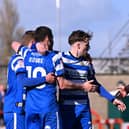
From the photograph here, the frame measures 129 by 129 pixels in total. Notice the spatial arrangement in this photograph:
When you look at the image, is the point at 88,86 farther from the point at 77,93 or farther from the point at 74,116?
the point at 74,116

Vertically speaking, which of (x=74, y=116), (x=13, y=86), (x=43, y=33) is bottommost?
(x=74, y=116)

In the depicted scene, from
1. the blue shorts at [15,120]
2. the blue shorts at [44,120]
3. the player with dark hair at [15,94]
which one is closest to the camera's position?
the blue shorts at [44,120]

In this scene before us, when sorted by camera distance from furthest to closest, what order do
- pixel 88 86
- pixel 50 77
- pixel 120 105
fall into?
1. pixel 120 105
2. pixel 88 86
3. pixel 50 77

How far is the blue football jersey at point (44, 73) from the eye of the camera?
9.17 metres

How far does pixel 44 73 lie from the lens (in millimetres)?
9211

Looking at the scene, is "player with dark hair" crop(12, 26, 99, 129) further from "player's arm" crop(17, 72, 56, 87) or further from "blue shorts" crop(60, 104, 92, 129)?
"blue shorts" crop(60, 104, 92, 129)

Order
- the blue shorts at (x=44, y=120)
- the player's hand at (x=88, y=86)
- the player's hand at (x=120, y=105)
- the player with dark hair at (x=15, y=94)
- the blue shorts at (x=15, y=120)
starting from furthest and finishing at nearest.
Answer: the blue shorts at (x=15, y=120) → the player's hand at (x=120, y=105) → the player with dark hair at (x=15, y=94) → the player's hand at (x=88, y=86) → the blue shorts at (x=44, y=120)

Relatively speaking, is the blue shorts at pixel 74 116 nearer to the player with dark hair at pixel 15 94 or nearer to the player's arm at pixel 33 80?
the player with dark hair at pixel 15 94

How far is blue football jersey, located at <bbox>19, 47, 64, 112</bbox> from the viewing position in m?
9.17

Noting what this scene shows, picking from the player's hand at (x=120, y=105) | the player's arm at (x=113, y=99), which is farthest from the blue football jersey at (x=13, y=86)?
the player's hand at (x=120, y=105)

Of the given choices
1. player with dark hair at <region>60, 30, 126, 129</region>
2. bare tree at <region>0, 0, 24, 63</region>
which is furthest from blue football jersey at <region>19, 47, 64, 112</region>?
bare tree at <region>0, 0, 24, 63</region>

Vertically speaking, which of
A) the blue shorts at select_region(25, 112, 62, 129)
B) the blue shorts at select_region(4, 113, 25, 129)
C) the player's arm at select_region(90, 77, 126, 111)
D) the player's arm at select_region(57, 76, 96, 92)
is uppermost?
the player's arm at select_region(57, 76, 96, 92)

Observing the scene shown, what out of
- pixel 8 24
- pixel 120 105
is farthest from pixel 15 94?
pixel 8 24

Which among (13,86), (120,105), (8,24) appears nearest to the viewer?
(120,105)
